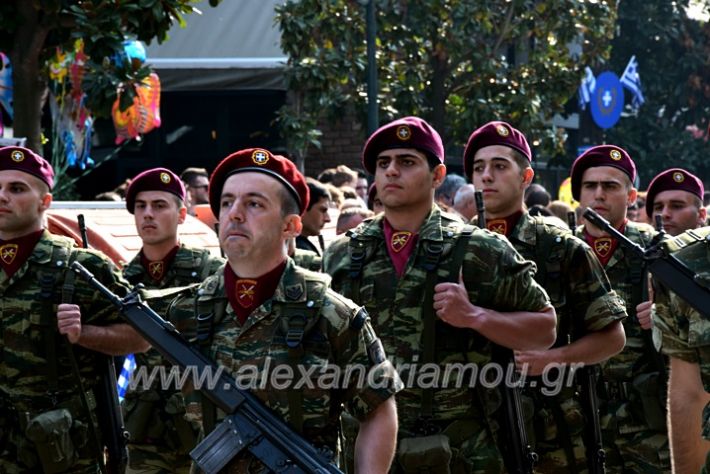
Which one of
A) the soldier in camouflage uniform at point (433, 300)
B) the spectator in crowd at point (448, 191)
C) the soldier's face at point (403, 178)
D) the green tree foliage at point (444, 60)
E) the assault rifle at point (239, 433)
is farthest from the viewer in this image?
the green tree foliage at point (444, 60)

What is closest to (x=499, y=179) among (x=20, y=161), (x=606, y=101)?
(x=20, y=161)

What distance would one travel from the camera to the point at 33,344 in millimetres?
6660

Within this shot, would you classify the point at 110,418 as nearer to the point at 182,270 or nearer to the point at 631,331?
the point at 182,270

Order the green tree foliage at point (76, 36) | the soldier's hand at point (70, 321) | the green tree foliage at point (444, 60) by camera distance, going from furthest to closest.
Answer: the green tree foliage at point (444, 60)
the green tree foliage at point (76, 36)
the soldier's hand at point (70, 321)

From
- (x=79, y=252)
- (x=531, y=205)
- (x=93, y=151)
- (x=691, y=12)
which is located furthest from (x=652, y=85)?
(x=79, y=252)

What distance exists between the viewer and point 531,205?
15.0 m

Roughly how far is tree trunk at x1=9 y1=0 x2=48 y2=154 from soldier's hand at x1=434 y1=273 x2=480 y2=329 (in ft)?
20.5

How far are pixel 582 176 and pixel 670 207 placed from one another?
87 cm

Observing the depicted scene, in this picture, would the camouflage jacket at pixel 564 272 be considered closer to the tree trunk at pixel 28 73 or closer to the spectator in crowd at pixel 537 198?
the tree trunk at pixel 28 73

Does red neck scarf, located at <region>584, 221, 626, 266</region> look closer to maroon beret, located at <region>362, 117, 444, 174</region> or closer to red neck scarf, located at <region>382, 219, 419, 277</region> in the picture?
maroon beret, located at <region>362, 117, 444, 174</region>

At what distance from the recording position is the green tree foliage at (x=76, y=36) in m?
10.9

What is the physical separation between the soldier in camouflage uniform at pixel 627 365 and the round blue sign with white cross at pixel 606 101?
23.4 metres

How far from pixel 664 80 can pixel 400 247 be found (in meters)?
30.5

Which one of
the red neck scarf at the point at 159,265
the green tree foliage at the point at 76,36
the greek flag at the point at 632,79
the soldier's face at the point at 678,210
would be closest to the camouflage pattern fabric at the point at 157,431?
the red neck scarf at the point at 159,265
